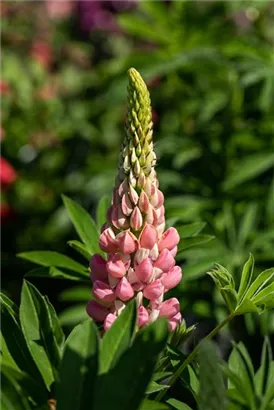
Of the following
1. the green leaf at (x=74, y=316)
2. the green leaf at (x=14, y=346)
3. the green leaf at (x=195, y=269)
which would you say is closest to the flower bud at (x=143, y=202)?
the green leaf at (x=14, y=346)

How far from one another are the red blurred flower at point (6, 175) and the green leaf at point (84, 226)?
145 cm

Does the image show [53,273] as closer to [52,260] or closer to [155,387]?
[52,260]

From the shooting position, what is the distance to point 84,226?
49.8 inches

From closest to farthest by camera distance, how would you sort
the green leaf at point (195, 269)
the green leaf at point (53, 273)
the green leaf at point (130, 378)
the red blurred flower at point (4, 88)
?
the green leaf at point (130, 378)
the green leaf at point (53, 273)
the green leaf at point (195, 269)
the red blurred flower at point (4, 88)

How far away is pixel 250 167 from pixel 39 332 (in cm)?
118

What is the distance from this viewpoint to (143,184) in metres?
1.01

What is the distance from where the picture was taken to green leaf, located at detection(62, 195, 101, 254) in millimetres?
1236

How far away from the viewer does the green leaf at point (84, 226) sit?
1236 mm

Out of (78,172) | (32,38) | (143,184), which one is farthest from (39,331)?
(32,38)

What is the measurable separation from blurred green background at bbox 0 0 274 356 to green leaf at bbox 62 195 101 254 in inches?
6.7

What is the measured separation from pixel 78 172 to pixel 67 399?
1.98m

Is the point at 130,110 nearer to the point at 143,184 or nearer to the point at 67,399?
the point at 143,184

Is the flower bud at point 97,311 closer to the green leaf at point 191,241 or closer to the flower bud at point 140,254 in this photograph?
the flower bud at point 140,254

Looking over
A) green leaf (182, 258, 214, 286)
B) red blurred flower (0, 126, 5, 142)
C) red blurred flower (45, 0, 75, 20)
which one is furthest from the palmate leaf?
red blurred flower (45, 0, 75, 20)
